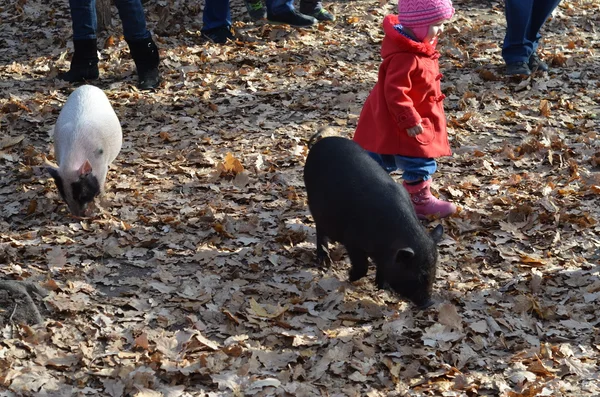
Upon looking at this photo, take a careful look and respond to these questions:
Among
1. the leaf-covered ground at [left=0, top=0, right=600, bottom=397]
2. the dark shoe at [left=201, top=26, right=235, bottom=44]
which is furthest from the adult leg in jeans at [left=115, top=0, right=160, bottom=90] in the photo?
the dark shoe at [left=201, top=26, right=235, bottom=44]

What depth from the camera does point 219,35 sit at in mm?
9570

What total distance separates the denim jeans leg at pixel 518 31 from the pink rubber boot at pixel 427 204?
3529 millimetres

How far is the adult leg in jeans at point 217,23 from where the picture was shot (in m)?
9.50

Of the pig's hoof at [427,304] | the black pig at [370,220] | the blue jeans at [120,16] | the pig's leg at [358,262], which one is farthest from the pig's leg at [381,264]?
the blue jeans at [120,16]

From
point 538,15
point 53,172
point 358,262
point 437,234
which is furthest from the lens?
point 538,15

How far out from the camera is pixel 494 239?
5582mm

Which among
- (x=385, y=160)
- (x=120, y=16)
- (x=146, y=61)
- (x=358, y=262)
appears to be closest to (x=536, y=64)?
(x=385, y=160)

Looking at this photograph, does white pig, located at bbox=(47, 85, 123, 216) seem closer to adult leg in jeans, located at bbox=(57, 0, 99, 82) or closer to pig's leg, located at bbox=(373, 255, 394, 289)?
adult leg in jeans, located at bbox=(57, 0, 99, 82)

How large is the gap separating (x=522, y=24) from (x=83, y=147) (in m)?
5.31

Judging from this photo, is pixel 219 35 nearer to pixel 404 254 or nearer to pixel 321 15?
pixel 321 15

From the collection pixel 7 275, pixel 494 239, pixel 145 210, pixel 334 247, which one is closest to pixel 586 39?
pixel 494 239

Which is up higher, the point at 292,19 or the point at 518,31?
the point at 518,31

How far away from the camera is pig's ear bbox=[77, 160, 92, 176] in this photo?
5758 millimetres

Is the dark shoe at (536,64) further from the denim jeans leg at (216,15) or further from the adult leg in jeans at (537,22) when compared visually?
the denim jeans leg at (216,15)
